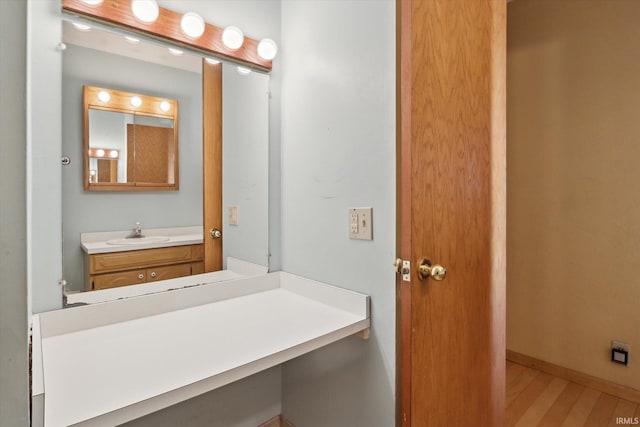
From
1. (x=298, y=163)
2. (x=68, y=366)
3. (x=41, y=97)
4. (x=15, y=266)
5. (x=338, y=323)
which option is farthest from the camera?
(x=298, y=163)

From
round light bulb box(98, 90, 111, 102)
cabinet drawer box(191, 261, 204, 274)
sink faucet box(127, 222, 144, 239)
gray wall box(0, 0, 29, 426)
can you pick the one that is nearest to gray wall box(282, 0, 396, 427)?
cabinet drawer box(191, 261, 204, 274)

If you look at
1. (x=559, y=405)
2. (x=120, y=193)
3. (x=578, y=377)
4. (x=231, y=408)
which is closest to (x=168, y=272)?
(x=120, y=193)

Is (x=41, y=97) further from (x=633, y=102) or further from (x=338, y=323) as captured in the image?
(x=633, y=102)

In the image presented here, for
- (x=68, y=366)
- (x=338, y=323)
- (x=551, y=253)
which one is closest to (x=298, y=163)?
(x=338, y=323)

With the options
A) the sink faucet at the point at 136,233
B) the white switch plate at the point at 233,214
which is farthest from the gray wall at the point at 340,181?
the sink faucet at the point at 136,233

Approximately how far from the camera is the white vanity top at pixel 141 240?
4.09ft

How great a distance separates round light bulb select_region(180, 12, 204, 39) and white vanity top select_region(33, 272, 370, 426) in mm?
1071

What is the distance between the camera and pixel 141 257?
1351mm

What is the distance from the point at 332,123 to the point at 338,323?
0.81 meters

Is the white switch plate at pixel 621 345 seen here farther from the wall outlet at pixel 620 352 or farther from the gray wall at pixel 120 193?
the gray wall at pixel 120 193

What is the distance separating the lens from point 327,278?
1.47 metres

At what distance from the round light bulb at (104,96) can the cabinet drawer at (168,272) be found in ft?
2.26

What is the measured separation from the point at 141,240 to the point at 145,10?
0.89 m

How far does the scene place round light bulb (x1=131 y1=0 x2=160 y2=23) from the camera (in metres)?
1.25
